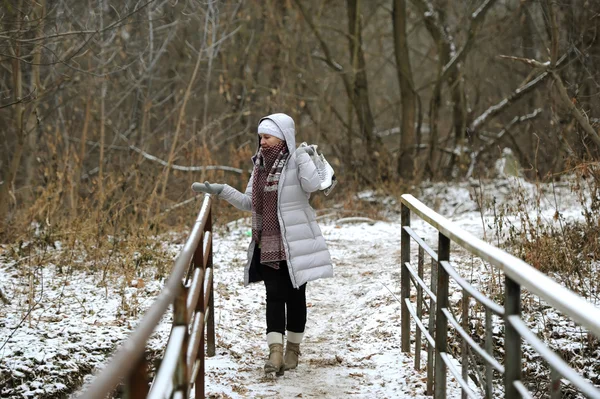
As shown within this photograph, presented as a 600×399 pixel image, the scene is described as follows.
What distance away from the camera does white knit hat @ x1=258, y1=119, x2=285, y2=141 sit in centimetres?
466

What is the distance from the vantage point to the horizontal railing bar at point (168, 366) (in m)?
2.03

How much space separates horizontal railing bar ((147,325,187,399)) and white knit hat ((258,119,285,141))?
2.22m

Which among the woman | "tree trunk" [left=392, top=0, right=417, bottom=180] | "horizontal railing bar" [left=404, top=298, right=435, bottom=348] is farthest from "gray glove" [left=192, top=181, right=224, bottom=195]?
"tree trunk" [left=392, top=0, right=417, bottom=180]

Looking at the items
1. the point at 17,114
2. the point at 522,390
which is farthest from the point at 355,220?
the point at 522,390

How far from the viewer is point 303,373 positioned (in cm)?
486

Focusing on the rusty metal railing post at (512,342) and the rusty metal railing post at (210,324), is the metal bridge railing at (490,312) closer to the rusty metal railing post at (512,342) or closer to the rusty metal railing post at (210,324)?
the rusty metal railing post at (512,342)

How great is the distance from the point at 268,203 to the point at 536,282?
2.67m

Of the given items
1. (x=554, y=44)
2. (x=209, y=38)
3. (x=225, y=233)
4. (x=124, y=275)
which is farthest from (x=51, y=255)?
(x=209, y=38)

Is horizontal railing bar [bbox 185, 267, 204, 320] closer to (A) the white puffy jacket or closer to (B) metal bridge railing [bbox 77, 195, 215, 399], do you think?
(B) metal bridge railing [bbox 77, 195, 215, 399]

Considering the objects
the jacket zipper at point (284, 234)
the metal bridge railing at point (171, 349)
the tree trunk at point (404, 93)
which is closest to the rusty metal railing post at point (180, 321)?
the metal bridge railing at point (171, 349)

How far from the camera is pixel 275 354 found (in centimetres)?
471

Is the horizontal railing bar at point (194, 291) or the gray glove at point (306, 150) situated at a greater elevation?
the gray glove at point (306, 150)

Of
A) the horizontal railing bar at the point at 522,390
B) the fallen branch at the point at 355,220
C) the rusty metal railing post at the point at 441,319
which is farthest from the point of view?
the fallen branch at the point at 355,220

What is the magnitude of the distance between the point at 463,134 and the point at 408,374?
10719mm
